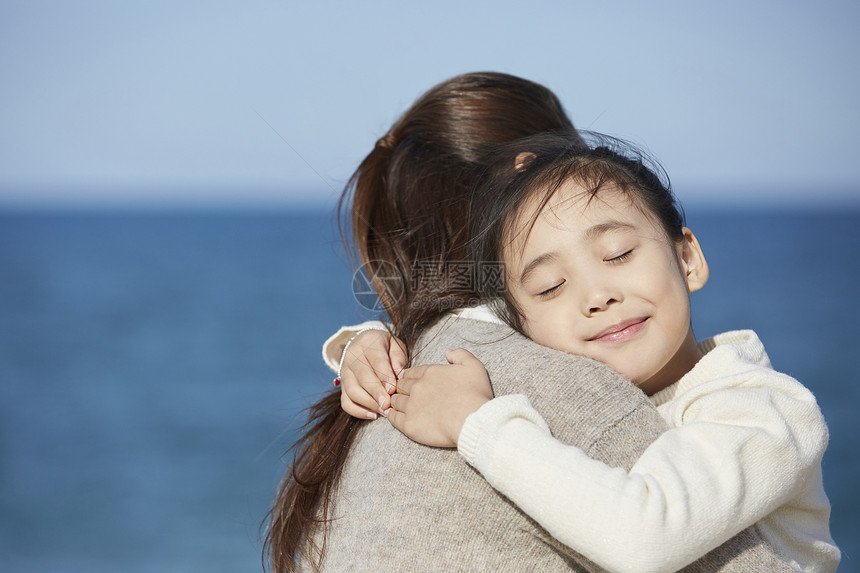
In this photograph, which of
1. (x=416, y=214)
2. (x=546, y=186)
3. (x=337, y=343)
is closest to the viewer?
(x=546, y=186)

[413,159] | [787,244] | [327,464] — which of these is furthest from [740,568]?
[787,244]

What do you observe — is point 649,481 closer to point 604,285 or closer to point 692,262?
point 604,285

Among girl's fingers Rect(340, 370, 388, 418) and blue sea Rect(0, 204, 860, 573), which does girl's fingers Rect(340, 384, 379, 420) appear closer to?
girl's fingers Rect(340, 370, 388, 418)

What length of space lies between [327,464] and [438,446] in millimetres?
364

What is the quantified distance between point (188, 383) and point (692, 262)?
15984mm

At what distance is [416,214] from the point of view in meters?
2.55

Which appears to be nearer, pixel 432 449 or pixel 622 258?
pixel 432 449

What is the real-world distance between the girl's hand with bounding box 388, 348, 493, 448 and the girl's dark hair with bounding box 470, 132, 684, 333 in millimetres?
312

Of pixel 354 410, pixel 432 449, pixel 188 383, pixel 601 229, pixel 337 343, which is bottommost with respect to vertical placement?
pixel 188 383

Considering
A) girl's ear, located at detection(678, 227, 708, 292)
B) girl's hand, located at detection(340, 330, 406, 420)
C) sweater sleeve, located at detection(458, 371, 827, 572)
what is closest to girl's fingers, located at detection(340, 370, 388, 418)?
girl's hand, located at detection(340, 330, 406, 420)

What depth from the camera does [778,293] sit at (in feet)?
83.5

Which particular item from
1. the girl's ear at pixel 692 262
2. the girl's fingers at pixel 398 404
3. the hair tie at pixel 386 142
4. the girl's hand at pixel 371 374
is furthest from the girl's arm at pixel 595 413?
the hair tie at pixel 386 142

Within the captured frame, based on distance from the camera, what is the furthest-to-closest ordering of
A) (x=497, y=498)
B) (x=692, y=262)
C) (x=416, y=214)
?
1. (x=416, y=214)
2. (x=692, y=262)
3. (x=497, y=498)

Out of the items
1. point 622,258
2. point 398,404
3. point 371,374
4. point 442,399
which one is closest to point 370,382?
point 371,374
